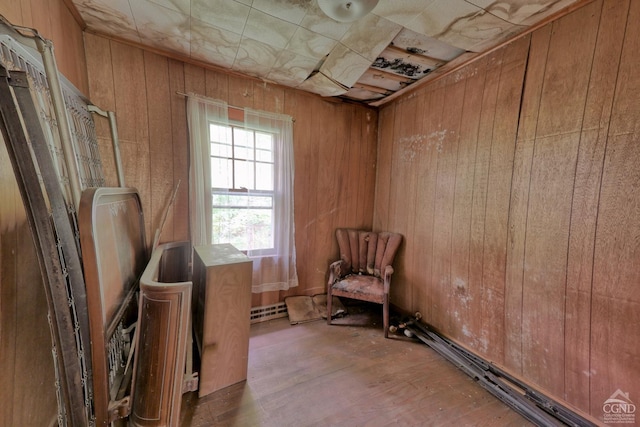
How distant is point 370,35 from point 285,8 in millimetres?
601

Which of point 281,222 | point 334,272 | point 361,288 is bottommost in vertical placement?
point 361,288

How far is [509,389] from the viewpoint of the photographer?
4.95ft

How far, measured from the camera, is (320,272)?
272 centimetres

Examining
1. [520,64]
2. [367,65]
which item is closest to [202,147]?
[367,65]

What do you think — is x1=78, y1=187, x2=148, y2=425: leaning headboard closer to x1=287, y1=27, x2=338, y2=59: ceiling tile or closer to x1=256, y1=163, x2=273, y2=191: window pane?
x1=256, y1=163, x2=273, y2=191: window pane

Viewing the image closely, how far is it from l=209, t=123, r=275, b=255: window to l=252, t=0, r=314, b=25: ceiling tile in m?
0.98

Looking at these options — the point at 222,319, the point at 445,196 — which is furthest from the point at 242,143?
the point at 445,196

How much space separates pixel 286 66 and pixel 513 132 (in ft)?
6.11

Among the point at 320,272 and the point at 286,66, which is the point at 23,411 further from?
the point at 286,66

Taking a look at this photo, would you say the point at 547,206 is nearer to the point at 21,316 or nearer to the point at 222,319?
the point at 222,319

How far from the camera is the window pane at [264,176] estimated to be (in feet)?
7.43

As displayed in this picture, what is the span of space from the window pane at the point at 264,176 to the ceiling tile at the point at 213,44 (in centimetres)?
91

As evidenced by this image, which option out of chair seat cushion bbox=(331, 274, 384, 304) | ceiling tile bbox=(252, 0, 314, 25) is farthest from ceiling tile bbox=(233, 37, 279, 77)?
chair seat cushion bbox=(331, 274, 384, 304)

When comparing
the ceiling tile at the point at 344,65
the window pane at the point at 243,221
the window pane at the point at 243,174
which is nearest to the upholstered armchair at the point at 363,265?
the window pane at the point at 243,221
